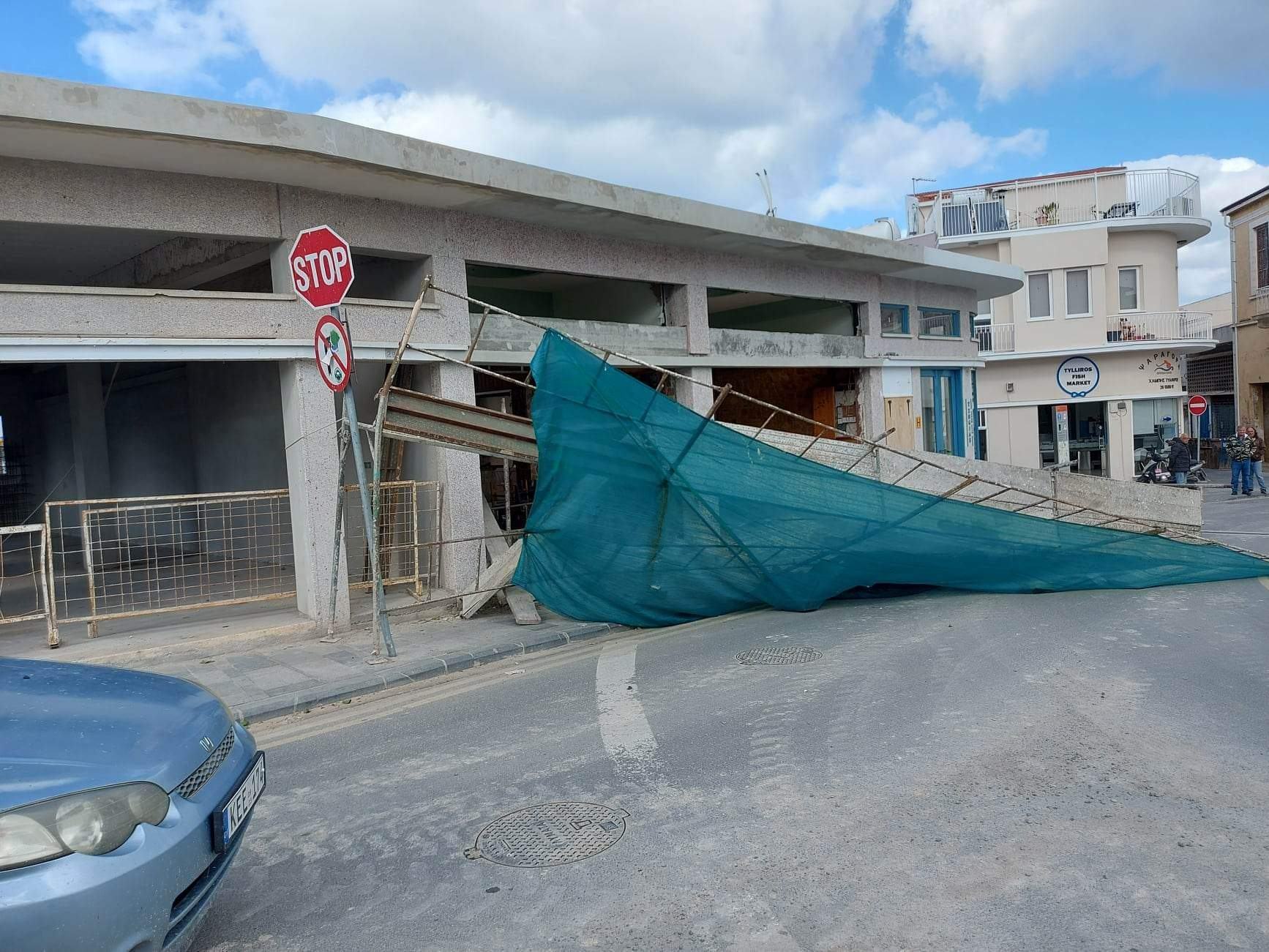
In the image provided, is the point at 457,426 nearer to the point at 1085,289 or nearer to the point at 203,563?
the point at 203,563

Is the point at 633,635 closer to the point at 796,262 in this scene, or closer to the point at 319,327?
the point at 319,327

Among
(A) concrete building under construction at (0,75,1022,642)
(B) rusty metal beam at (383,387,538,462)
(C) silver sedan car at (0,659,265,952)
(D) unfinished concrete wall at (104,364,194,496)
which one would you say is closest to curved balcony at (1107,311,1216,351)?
(A) concrete building under construction at (0,75,1022,642)

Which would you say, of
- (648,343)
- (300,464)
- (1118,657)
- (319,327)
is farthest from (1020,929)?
(648,343)

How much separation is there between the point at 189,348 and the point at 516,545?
3492mm

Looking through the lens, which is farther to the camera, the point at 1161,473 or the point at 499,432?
the point at 1161,473

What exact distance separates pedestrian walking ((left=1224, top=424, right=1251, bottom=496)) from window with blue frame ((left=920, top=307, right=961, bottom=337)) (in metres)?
7.26

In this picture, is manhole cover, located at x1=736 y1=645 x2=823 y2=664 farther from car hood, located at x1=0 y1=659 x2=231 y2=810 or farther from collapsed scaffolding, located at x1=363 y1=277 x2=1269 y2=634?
car hood, located at x1=0 y1=659 x2=231 y2=810

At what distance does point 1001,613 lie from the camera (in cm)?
872

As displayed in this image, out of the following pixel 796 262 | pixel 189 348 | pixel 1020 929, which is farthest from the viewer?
pixel 796 262

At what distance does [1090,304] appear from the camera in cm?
2870

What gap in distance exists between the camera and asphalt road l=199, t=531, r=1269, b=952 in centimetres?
334

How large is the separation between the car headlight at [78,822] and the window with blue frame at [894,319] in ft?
52.8

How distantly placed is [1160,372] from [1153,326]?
1.45 meters

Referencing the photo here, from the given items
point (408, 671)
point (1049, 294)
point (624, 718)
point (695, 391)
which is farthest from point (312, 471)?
point (1049, 294)
